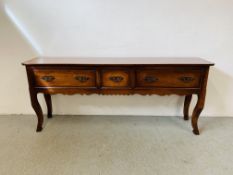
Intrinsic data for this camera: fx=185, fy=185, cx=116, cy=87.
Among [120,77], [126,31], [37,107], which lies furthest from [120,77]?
[37,107]

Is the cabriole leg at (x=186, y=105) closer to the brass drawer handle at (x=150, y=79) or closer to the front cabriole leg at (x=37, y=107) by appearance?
the brass drawer handle at (x=150, y=79)

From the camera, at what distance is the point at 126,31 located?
1.97 metres

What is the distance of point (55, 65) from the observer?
1710 millimetres

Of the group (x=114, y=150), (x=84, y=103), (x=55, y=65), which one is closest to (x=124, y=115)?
(x=84, y=103)

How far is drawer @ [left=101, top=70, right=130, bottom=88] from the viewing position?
1709mm

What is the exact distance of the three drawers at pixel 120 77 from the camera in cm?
170

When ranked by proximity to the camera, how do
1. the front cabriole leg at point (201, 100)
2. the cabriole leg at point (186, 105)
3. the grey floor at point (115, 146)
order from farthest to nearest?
the cabriole leg at point (186, 105) → the front cabriole leg at point (201, 100) → the grey floor at point (115, 146)

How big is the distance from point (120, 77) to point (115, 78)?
0.16 ft

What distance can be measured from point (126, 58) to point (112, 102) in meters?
0.57

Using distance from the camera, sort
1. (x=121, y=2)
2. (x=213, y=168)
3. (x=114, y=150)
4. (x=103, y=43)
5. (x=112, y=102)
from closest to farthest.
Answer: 1. (x=213, y=168)
2. (x=114, y=150)
3. (x=121, y=2)
4. (x=103, y=43)
5. (x=112, y=102)

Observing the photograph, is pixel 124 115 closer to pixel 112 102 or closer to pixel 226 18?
pixel 112 102

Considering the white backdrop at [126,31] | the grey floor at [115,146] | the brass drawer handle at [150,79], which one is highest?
the white backdrop at [126,31]

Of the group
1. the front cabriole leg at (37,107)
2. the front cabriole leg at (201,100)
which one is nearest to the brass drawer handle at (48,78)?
the front cabriole leg at (37,107)

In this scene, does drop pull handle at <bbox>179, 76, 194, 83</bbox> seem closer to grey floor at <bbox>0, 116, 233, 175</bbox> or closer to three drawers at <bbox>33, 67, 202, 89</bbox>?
three drawers at <bbox>33, 67, 202, 89</bbox>
